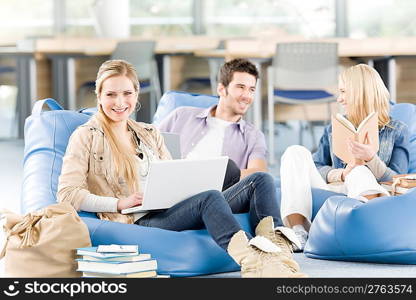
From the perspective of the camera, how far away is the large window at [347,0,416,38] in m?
11.1

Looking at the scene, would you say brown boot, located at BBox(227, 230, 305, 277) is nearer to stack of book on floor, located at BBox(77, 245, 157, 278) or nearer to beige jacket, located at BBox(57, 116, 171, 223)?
stack of book on floor, located at BBox(77, 245, 157, 278)

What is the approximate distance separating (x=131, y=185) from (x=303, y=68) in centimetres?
398

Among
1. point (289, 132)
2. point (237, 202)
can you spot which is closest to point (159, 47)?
point (289, 132)

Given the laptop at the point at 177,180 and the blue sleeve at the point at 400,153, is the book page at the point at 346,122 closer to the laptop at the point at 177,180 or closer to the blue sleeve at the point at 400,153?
the blue sleeve at the point at 400,153

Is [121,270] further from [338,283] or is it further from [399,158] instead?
[399,158]

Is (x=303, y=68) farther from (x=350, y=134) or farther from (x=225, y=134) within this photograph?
(x=350, y=134)

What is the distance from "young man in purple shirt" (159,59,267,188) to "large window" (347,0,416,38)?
7073mm

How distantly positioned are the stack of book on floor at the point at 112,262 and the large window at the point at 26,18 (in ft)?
27.8

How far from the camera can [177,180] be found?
3355 mm

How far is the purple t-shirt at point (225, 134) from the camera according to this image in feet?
13.7

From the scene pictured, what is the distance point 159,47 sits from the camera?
866 centimetres

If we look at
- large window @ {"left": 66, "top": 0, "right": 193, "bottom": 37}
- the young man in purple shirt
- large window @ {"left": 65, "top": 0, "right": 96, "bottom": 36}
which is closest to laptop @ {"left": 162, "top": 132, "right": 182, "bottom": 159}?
the young man in purple shirt

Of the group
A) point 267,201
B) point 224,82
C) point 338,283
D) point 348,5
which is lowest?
point 338,283

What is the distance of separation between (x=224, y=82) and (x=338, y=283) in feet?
4.53
